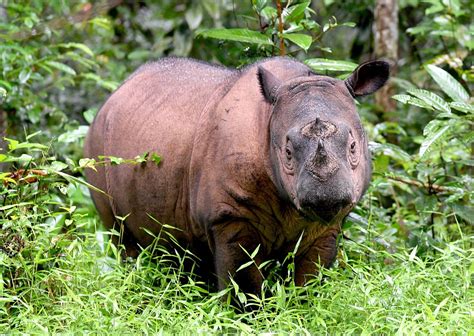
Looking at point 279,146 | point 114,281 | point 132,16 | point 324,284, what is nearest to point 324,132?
point 279,146

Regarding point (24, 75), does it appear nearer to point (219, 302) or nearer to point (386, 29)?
point (386, 29)

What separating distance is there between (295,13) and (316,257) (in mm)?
1639

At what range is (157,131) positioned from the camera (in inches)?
251

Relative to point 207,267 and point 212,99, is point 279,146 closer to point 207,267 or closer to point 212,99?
point 212,99

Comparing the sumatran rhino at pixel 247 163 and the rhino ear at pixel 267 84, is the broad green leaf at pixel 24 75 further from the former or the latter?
the rhino ear at pixel 267 84

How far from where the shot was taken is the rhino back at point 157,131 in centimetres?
612

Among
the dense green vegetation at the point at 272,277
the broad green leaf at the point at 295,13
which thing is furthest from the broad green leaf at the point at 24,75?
the broad green leaf at the point at 295,13

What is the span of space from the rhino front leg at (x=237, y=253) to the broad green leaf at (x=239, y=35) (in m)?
1.47

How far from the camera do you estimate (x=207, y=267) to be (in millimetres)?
6270

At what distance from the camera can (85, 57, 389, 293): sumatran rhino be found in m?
5.07

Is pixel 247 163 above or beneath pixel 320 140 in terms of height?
beneath

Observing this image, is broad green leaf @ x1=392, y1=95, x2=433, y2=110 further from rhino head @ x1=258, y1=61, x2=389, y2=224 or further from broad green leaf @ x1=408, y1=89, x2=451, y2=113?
rhino head @ x1=258, y1=61, x2=389, y2=224

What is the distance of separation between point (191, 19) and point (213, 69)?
3027mm

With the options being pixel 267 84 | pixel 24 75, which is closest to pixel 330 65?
pixel 267 84
